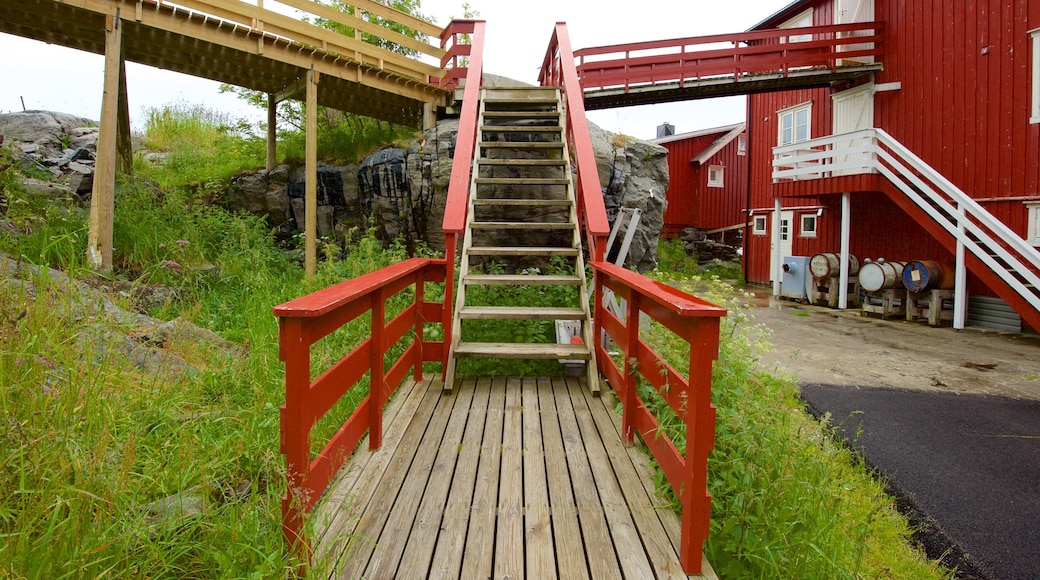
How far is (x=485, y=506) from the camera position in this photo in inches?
87.0

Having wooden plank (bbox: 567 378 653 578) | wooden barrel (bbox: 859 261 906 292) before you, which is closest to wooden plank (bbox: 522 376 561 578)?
wooden plank (bbox: 567 378 653 578)

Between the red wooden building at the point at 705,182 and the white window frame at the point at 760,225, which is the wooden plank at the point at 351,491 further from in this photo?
the red wooden building at the point at 705,182

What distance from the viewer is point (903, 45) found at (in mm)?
10172

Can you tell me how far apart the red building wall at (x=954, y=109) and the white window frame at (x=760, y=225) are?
2323 millimetres

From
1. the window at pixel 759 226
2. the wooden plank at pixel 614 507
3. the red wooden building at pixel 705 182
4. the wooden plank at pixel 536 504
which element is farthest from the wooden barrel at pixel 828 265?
the wooden plank at pixel 536 504

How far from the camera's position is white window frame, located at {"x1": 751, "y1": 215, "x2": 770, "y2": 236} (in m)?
14.5

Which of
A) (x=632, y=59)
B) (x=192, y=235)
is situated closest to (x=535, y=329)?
(x=192, y=235)

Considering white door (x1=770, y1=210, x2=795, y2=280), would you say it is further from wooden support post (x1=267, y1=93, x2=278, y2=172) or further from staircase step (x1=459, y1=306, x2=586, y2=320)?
wooden support post (x1=267, y1=93, x2=278, y2=172)

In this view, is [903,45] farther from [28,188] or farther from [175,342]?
[28,188]

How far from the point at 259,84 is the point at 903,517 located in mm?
9149

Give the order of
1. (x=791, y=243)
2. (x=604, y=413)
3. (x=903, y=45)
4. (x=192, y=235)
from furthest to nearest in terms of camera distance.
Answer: (x=791, y=243)
(x=903, y=45)
(x=192, y=235)
(x=604, y=413)

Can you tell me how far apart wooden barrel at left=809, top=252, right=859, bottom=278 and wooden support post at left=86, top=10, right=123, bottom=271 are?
1094 centimetres

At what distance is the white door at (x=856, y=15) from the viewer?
36.2 ft

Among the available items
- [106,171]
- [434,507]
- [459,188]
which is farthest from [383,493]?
[106,171]
